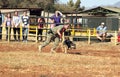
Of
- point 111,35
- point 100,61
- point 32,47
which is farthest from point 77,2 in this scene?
point 100,61

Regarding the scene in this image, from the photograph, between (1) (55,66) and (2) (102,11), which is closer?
(1) (55,66)

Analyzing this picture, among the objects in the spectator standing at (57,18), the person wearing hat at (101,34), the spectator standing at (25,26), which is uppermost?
the spectator standing at (57,18)

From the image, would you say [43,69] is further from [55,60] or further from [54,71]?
[55,60]

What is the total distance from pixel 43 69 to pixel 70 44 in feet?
21.5

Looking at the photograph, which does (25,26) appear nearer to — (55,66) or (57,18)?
(57,18)

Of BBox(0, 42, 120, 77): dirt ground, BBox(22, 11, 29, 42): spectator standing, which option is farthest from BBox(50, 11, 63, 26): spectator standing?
BBox(0, 42, 120, 77): dirt ground

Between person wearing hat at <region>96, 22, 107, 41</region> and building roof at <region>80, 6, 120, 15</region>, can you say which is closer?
person wearing hat at <region>96, 22, 107, 41</region>

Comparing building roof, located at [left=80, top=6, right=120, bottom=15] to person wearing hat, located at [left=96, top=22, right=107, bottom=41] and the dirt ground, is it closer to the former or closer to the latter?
person wearing hat, located at [left=96, top=22, right=107, bottom=41]

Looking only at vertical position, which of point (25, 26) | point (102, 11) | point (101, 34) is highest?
point (102, 11)

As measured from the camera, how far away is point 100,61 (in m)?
15.5

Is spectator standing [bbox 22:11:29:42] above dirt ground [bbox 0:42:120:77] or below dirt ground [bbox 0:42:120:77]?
above

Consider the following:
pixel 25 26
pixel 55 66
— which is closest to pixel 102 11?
pixel 25 26

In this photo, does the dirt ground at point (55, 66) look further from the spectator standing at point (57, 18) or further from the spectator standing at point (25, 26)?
the spectator standing at point (25, 26)

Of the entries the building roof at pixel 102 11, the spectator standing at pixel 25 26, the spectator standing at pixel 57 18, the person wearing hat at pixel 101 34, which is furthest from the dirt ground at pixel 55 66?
the building roof at pixel 102 11
